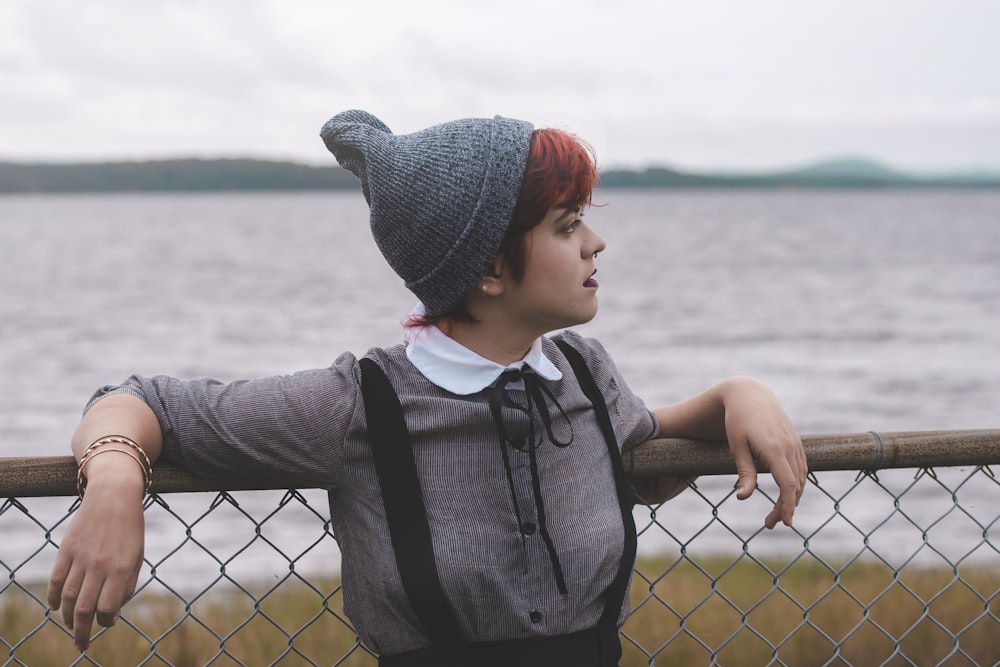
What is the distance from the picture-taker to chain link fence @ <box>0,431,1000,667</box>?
98.1 inches

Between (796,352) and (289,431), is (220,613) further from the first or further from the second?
(796,352)

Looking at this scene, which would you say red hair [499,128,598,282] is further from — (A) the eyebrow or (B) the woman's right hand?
(B) the woman's right hand

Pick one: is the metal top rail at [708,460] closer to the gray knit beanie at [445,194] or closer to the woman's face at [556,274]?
the woman's face at [556,274]

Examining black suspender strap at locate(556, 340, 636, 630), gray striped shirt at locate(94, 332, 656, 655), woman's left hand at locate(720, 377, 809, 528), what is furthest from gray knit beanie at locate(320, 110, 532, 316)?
woman's left hand at locate(720, 377, 809, 528)

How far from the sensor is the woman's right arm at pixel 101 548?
1722 millimetres

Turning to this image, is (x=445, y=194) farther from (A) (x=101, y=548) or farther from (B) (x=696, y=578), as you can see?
(B) (x=696, y=578)

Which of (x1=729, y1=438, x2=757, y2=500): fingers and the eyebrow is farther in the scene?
(x1=729, y1=438, x2=757, y2=500): fingers

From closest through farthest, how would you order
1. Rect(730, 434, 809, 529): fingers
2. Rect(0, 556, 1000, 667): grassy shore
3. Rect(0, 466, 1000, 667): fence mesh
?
Rect(730, 434, 809, 529): fingers < Rect(0, 466, 1000, 667): fence mesh < Rect(0, 556, 1000, 667): grassy shore

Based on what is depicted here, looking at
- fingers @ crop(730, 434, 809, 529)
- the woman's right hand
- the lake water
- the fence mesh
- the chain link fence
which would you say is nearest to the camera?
the woman's right hand

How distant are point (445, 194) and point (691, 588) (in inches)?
165

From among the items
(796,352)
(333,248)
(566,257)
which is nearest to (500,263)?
(566,257)

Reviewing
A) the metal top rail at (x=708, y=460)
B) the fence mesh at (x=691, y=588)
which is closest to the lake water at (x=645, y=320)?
the fence mesh at (x=691, y=588)

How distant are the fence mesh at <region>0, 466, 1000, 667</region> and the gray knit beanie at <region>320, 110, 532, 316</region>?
0.60 metres

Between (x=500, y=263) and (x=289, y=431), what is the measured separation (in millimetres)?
522
